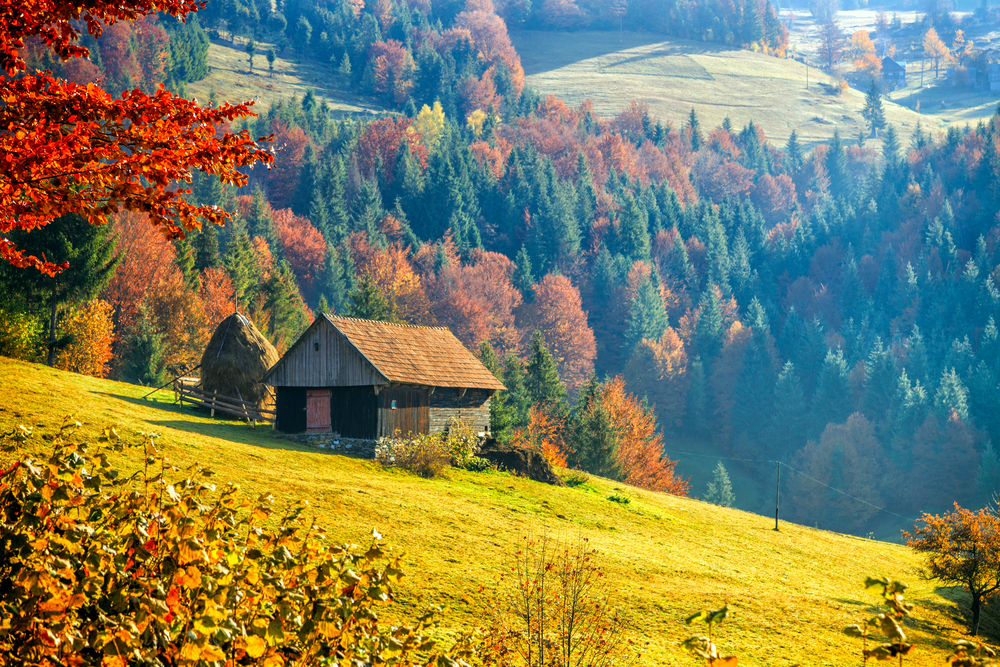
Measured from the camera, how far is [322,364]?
37.8 meters

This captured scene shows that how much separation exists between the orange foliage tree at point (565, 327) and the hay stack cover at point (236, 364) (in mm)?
58340

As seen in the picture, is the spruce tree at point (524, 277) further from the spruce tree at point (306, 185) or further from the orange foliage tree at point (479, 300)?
the spruce tree at point (306, 185)

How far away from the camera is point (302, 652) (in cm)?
617

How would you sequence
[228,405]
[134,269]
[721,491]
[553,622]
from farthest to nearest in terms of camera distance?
[721,491] → [134,269] → [228,405] → [553,622]

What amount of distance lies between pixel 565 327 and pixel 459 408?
6235 cm

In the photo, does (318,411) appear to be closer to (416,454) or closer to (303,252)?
(416,454)

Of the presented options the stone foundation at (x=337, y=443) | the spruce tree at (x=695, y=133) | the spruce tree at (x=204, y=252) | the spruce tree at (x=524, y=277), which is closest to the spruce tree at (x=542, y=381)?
the spruce tree at (x=204, y=252)

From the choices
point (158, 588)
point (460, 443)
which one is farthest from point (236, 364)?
point (158, 588)

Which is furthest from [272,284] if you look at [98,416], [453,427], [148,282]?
[98,416]

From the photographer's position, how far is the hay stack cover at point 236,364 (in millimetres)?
43094

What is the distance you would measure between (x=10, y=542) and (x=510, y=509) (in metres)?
24.5

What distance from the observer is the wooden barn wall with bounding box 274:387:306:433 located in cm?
3856

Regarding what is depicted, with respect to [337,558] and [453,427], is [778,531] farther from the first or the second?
[337,558]

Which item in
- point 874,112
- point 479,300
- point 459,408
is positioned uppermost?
point 874,112
